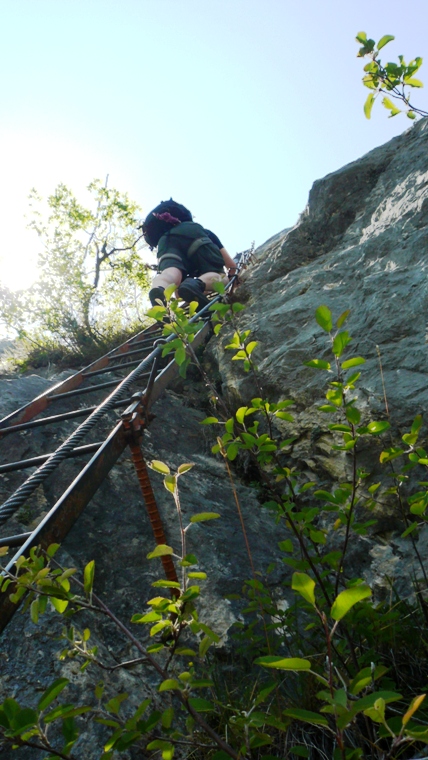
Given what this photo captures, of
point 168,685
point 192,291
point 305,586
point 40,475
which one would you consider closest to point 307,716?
point 305,586

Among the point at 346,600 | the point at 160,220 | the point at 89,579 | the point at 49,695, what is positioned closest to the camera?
the point at 346,600

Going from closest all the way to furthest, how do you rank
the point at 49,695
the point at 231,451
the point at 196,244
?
1. the point at 49,695
2. the point at 231,451
3. the point at 196,244

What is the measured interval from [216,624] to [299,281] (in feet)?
9.97

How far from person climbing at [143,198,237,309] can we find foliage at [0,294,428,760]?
2956mm

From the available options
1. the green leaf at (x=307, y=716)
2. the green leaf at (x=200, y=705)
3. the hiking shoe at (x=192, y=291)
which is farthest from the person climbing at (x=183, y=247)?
the green leaf at (x=307, y=716)

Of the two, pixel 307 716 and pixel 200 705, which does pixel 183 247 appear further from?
pixel 307 716

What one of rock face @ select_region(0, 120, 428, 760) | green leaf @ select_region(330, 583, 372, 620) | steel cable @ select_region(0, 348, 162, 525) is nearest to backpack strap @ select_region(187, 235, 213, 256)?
rock face @ select_region(0, 120, 428, 760)

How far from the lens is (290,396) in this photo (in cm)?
330

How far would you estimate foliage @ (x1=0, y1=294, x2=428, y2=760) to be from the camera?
36.8 inches

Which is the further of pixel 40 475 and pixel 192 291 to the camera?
pixel 192 291

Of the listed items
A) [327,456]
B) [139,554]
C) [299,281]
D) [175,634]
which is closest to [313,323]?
[299,281]

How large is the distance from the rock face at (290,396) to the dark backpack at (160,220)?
1.41 m

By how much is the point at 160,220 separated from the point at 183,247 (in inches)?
18.7

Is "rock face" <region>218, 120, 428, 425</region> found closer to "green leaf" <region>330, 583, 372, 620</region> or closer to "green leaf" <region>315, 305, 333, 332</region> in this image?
"green leaf" <region>315, 305, 333, 332</region>
